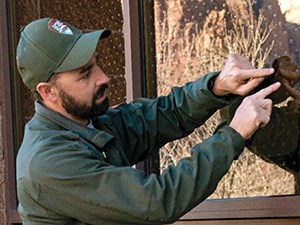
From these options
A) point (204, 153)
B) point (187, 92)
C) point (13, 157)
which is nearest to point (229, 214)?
point (187, 92)

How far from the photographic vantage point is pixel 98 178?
311cm

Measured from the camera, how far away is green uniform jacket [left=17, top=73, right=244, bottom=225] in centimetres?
307

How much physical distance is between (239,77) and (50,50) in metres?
0.70

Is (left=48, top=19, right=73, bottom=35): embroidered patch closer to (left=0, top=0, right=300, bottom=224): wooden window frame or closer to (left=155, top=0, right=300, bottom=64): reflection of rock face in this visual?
(left=155, top=0, right=300, bottom=64): reflection of rock face

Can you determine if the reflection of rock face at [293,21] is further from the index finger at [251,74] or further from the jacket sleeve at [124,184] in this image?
the jacket sleeve at [124,184]

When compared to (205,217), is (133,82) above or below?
above

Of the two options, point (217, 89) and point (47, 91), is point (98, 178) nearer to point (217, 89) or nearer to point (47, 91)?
point (47, 91)

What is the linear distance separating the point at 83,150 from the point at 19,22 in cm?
316

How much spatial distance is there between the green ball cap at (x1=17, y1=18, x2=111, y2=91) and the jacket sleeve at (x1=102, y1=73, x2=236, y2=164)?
404mm

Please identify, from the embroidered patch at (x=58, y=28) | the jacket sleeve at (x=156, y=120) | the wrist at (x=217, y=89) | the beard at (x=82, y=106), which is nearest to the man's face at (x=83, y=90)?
the beard at (x=82, y=106)

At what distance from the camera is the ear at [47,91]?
3355 millimetres

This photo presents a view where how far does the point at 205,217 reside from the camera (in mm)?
4285

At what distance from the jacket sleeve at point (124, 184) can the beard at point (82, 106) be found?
0.16 m

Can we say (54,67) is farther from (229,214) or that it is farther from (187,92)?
(229,214)
